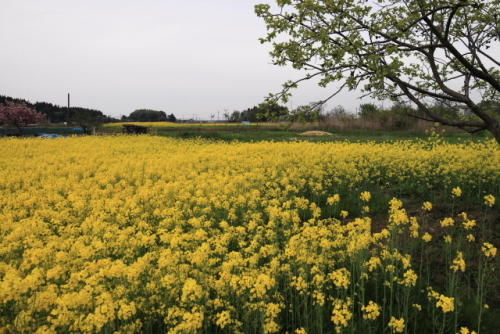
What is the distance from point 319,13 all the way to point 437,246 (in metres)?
4.61

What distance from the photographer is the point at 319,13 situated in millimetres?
6480

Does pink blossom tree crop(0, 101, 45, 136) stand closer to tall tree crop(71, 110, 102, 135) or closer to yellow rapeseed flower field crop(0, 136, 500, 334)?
tall tree crop(71, 110, 102, 135)

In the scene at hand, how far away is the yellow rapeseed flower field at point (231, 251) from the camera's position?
3.37 meters

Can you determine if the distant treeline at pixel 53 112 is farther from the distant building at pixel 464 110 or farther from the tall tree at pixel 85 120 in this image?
the distant building at pixel 464 110

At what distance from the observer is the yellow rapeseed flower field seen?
3367 millimetres

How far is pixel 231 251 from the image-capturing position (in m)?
5.59

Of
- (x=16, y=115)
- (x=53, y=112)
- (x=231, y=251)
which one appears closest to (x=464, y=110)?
(x=231, y=251)

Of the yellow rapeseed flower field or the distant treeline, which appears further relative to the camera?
the distant treeline

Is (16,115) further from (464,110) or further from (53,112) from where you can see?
(53,112)

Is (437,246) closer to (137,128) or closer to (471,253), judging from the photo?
(471,253)

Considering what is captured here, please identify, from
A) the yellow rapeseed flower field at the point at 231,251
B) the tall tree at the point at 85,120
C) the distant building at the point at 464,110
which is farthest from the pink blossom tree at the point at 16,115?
the distant building at the point at 464,110

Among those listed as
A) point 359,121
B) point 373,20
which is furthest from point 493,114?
point 359,121

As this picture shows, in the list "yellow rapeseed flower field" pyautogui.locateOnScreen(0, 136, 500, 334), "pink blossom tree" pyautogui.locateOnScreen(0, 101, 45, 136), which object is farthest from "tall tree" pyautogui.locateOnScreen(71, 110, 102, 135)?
"yellow rapeseed flower field" pyautogui.locateOnScreen(0, 136, 500, 334)

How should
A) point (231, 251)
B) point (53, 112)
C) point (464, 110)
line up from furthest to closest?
point (53, 112)
point (464, 110)
point (231, 251)
